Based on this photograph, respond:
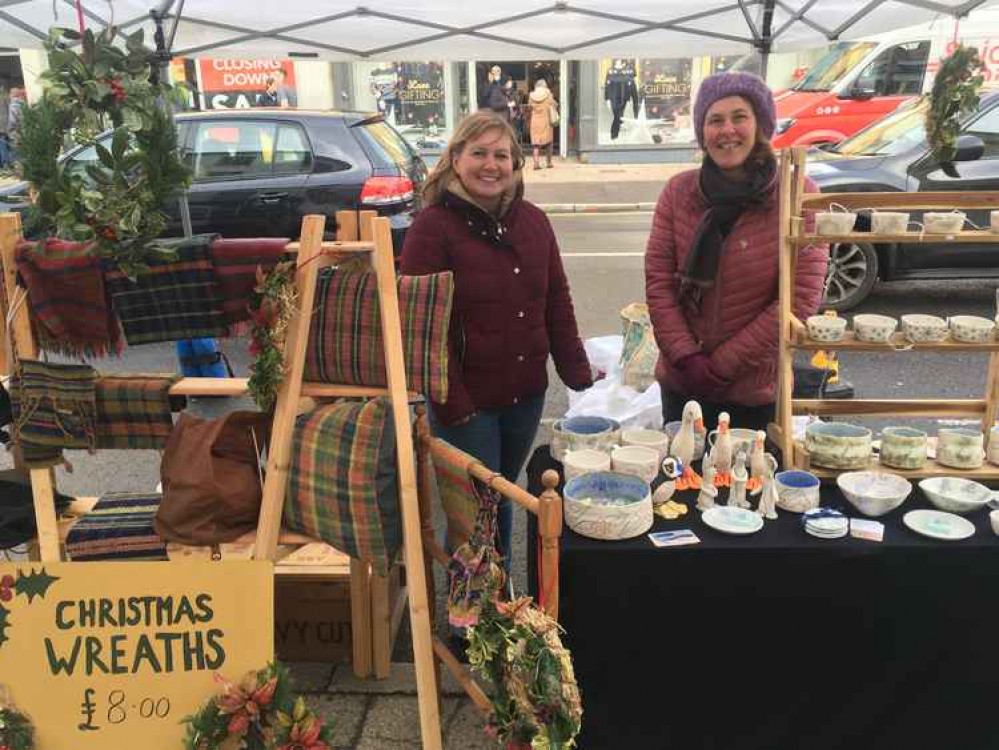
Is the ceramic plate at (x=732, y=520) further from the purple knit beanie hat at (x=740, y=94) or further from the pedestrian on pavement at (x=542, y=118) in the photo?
the pedestrian on pavement at (x=542, y=118)

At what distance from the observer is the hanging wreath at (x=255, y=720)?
1730 mm

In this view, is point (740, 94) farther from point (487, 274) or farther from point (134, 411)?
point (134, 411)

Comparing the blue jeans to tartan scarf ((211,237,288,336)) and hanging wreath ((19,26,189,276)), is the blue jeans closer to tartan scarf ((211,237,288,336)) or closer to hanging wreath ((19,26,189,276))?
tartan scarf ((211,237,288,336))

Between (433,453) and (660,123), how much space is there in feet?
44.0

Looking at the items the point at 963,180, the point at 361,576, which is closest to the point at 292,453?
the point at 361,576

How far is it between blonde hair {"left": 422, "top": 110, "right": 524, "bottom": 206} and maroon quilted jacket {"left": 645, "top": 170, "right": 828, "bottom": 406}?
0.51 meters

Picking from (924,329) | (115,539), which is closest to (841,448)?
(924,329)

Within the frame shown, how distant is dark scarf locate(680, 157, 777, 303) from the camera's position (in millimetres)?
2258

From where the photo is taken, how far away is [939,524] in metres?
1.91

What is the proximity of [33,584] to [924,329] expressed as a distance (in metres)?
2.27

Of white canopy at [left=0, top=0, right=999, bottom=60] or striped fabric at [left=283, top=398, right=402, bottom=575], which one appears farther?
white canopy at [left=0, top=0, right=999, bottom=60]

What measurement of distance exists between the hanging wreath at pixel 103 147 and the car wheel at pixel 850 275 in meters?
5.10

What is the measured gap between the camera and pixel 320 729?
179cm

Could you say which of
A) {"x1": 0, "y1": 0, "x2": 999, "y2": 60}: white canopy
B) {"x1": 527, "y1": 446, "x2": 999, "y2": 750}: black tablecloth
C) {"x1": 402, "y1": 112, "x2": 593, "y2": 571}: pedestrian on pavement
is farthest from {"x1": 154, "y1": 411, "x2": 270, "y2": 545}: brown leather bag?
{"x1": 0, "y1": 0, "x2": 999, "y2": 60}: white canopy
